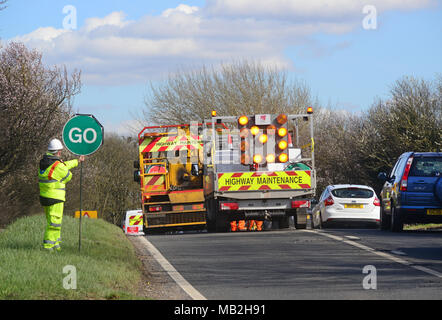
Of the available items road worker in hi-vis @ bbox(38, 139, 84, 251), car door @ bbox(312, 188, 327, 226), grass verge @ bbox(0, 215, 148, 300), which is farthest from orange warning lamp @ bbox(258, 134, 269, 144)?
road worker in hi-vis @ bbox(38, 139, 84, 251)

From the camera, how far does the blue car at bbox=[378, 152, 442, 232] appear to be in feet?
66.8

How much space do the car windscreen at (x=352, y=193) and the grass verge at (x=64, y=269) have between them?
1030 centimetres

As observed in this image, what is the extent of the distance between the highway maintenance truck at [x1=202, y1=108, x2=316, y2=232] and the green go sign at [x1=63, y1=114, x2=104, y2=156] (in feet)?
24.2

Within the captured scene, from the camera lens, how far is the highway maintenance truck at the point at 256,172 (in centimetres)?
2198

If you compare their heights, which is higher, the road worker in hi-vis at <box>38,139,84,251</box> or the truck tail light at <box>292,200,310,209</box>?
the road worker in hi-vis at <box>38,139,84,251</box>

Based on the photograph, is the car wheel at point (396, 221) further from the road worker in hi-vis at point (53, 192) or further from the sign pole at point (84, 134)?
the road worker in hi-vis at point (53, 192)

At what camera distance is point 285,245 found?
663 inches

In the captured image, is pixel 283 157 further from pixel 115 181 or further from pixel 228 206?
pixel 115 181

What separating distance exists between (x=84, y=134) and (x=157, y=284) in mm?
4064

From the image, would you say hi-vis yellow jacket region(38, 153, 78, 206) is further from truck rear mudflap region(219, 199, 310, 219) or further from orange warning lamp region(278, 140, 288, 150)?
orange warning lamp region(278, 140, 288, 150)

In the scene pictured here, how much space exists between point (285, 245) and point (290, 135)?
7.31 metres

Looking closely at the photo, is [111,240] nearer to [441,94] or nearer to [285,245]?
[285,245]

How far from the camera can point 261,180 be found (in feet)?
72.2

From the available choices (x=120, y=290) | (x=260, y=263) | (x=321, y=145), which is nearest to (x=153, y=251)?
(x=260, y=263)
